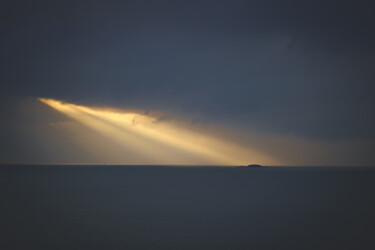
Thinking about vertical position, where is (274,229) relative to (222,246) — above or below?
above

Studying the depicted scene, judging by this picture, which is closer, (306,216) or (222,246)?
(222,246)

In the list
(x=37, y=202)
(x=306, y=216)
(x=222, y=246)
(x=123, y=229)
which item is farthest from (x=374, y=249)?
(x=37, y=202)

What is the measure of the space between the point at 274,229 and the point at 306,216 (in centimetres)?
1101

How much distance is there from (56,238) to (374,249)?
2836cm

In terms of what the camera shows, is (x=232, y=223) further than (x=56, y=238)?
Yes

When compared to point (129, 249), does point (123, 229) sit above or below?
above

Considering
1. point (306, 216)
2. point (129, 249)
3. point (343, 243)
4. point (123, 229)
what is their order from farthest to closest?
point (306, 216) < point (123, 229) < point (343, 243) < point (129, 249)

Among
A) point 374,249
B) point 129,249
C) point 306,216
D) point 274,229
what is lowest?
point 129,249

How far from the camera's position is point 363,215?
46062mm

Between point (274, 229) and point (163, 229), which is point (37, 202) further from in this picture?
point (274, 229)

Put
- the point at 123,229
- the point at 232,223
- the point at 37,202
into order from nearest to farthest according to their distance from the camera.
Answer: the point at 123,229 → the point at 232,223 → the point at 37,202

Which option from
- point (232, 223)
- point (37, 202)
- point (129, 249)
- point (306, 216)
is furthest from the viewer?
point (37, 202)

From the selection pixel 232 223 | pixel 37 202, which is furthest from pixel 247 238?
pixel 37 202

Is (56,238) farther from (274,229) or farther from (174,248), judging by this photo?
(274,229)
